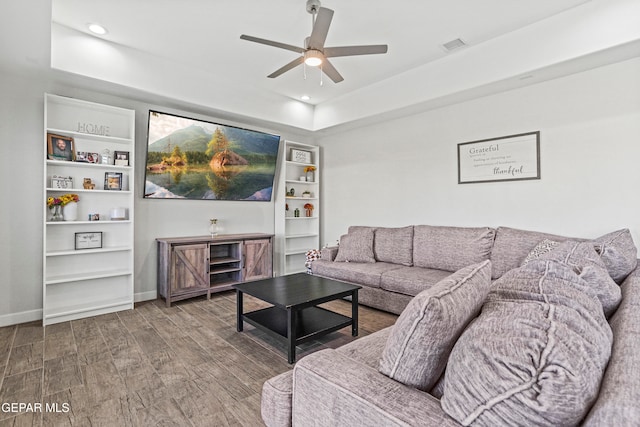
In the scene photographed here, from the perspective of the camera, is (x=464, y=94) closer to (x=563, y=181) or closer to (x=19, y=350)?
(x=563, y=181)

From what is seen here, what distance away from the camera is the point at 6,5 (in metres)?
2.28

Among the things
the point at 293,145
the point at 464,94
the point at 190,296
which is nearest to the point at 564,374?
the point at 464,94

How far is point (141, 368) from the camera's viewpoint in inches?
92.7

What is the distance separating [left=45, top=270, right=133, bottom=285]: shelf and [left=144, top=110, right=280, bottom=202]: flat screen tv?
95 centimetres

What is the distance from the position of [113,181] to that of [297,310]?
8.85 feet

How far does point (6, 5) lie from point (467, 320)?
3.46m

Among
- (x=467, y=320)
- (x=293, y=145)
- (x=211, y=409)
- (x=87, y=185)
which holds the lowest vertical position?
(x=211, y=409)

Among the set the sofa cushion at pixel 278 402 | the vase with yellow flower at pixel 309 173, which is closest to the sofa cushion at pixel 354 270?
the vase with yellow flower at pixel 309 173

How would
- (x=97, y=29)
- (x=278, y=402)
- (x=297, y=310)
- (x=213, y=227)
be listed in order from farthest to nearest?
(x=213, y=227)
(x=97, y=29)
(x=297, y=310)
(x=278, y=402)

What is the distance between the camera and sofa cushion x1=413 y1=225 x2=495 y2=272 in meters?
3.46

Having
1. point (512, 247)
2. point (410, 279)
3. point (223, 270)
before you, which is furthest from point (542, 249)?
point (223, 270)

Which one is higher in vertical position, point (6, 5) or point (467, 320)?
point (6, 5)

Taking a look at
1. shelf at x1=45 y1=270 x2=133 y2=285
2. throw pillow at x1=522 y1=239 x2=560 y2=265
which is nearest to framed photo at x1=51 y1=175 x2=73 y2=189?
shelf at x1=45 y1=270 x2=133 y2=285

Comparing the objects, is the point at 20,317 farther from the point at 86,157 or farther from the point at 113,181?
the point at 86,157
